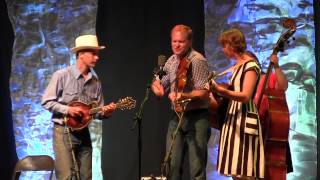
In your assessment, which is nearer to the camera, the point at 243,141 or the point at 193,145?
the point at 243,141

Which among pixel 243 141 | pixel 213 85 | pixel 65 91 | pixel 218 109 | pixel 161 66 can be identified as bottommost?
pixel 243 141

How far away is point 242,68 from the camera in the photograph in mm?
4012

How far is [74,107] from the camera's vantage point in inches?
191

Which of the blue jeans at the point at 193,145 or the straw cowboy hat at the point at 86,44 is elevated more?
the straw cowboy hat at the point at 86,44

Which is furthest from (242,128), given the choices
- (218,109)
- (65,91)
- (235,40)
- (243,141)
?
(65,91)

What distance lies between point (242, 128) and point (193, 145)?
71 centimetres

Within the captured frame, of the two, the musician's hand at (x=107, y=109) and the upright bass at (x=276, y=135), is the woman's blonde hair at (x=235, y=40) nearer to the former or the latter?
the upright bass at (x=276, y=135)

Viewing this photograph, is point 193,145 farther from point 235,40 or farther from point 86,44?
point 86,44

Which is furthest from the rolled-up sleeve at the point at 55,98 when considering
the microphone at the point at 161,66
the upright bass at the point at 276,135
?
the upright bass at the point at 276,135

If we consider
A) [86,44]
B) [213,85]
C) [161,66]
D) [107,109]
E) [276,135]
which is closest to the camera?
[213,85]

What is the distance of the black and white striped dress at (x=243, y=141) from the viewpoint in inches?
158

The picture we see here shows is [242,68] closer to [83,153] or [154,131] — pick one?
[83,153]

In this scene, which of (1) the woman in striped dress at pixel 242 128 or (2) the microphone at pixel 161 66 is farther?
(2) the microphone at pixel 161 66

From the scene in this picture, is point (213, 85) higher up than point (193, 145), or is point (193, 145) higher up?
point (213, 85)
